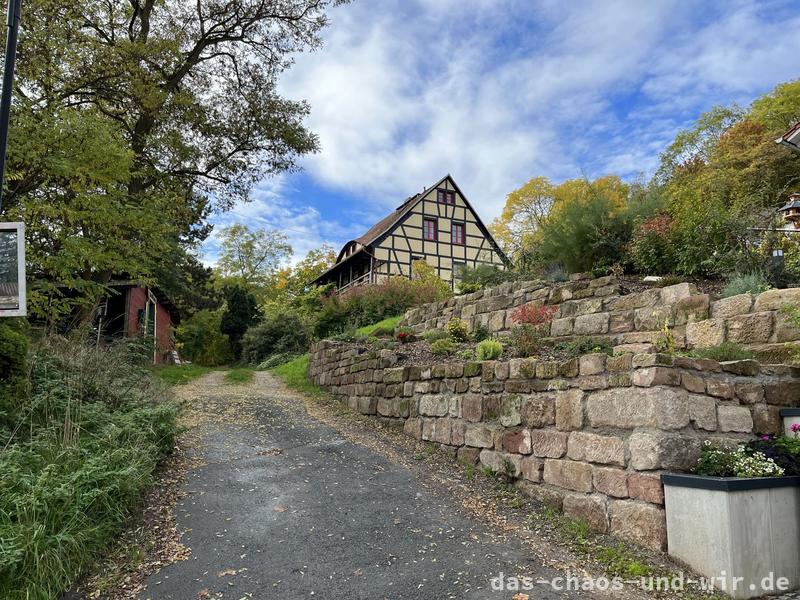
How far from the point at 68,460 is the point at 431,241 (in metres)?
23.3

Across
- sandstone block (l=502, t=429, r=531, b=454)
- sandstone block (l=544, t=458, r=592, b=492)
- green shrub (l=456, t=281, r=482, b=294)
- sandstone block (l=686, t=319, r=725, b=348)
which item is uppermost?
green shrub (l=456, t=281, r=482, b=294)

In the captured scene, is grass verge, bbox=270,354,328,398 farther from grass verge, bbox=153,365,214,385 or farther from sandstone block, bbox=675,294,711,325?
sandstone block, bbox=675,294,711,325

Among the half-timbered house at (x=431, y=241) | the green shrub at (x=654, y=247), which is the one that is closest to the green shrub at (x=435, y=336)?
the green shrub at (x=654, y=247)

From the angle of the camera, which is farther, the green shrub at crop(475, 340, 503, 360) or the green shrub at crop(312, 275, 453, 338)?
the green shrub at crop(312, 275, 453, 338)

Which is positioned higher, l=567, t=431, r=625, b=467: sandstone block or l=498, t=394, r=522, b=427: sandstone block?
l=498, t=394, r=522, b=427: sandstone block

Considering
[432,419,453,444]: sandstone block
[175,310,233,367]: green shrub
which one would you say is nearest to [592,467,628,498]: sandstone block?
[432,419,453,444]: sandstone block

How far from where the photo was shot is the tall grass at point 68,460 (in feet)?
10.3

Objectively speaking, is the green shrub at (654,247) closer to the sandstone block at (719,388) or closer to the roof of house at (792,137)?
the roof of house at (792,137)

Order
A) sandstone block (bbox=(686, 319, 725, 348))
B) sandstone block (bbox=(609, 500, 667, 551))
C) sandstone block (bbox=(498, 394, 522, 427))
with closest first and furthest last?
1. sandstone block (bbox=(609, 500, 667, 551))
2. sandstone block (bbox=(498, 394, 522, 427))
3. sandstone block (bbox=(686, 319, 725, 348))

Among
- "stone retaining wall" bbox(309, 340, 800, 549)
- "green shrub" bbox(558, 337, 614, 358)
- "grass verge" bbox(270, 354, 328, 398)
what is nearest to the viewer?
"stone retaining wall" bbox(309, 340, 800, 549)

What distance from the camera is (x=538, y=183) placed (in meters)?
29.3

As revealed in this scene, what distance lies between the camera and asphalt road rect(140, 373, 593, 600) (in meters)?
3.43

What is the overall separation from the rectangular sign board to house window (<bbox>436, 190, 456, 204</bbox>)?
80.2 ft

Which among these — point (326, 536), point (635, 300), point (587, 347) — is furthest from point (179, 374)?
point (635, 300)
